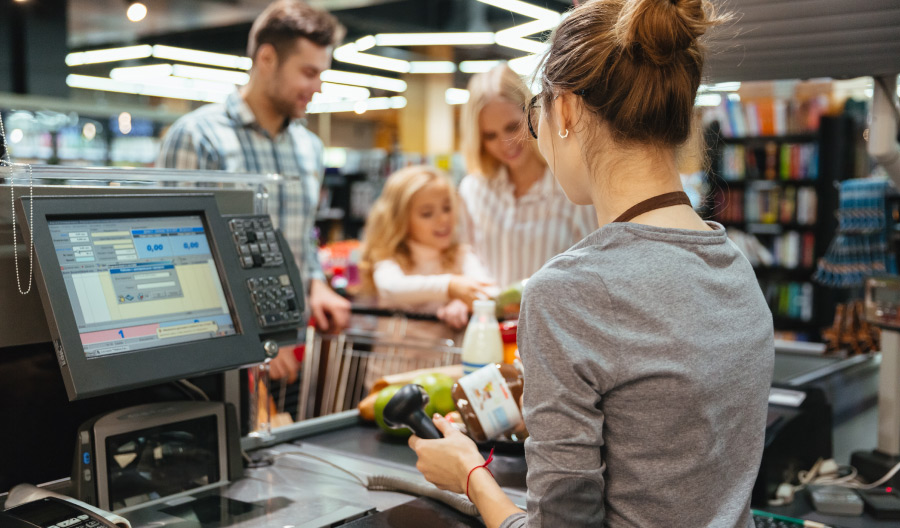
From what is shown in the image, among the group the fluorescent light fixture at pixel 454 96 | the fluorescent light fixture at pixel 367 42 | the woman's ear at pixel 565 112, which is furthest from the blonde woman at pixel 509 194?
the fluorescent light fixture at pixel 454 96

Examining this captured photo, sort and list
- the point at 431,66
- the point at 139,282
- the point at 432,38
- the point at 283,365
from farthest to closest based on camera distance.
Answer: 1. the point at 431,66
2. the point at 432,38
3. the point at 283,365
4. the point at 139,282

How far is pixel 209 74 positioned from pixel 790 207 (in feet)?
23.4

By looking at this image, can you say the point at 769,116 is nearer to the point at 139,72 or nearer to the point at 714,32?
the point at 714,32

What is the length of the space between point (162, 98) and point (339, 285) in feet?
26.7

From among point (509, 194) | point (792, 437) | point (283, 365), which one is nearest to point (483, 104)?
point (509, 194)

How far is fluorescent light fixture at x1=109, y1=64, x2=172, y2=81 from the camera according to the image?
388 inches

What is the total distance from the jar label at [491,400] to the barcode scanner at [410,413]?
0.14 metres

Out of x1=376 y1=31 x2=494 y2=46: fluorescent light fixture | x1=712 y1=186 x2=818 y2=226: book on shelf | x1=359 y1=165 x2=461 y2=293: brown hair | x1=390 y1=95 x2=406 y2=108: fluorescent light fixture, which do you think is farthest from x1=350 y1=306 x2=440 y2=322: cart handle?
x1=390 y1=95 x2=406 y2=108: fluorescent light fixture

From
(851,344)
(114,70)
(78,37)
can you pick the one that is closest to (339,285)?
(851,344)

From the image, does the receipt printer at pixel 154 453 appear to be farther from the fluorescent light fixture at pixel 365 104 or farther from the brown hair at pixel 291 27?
the fluorescent light fixture at pixel 365 104

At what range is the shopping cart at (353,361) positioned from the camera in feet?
7.35

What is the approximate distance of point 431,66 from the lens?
33.7ft

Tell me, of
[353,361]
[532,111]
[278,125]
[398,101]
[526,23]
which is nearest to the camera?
[532,111]

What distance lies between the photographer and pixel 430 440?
3.89ft
